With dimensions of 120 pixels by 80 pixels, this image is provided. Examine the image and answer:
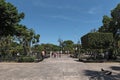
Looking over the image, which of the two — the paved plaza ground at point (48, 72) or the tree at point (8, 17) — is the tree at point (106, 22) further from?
the paved plaza ground at point (48, 72)

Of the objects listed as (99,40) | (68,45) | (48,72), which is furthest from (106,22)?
(68,45)

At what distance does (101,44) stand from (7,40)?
21.7 metres

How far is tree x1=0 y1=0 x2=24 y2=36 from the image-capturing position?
33.8 metres

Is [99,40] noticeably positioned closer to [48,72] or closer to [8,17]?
[8,17]

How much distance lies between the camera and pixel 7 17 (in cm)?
3466

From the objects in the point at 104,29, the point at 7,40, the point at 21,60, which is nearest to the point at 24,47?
the point at 7,40

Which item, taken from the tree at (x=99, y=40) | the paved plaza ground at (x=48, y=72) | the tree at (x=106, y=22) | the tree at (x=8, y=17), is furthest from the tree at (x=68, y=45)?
the paved plaza ground at (x=48, y=72)

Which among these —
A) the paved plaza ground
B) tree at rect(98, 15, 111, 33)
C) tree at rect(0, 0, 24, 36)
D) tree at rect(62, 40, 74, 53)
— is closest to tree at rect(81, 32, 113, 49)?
tree at rect(98, 15, 111, 33)

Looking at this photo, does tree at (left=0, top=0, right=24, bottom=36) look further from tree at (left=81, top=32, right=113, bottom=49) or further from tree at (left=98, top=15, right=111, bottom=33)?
tree at (left=98, top=15, right=111, bottom=33)

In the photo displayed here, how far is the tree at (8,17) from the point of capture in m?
33.8

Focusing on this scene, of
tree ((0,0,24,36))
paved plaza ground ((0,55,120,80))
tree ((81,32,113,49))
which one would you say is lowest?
paved plaza ground ((0,55,120,80))

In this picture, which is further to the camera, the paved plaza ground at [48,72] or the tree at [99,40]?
the tree at [99,40]

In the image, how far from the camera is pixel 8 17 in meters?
34.7

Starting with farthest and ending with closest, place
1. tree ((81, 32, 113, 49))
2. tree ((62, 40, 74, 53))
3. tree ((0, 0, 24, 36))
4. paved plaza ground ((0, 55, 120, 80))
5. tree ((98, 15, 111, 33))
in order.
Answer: tree ((62, 40, 74, 53))
tree ((98, 15, 111, 33))
tree ((81, 32, 113, 49))
tree ((0, 0, 24, 36))
paved plaza ground ((0, 55, 120, 80))
